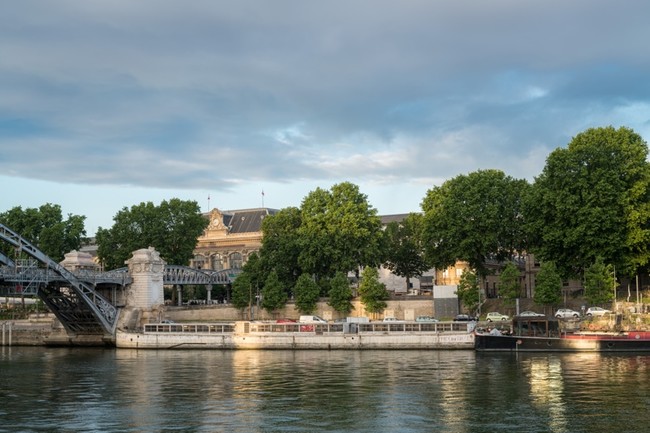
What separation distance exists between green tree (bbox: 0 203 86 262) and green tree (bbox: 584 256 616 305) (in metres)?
76.9

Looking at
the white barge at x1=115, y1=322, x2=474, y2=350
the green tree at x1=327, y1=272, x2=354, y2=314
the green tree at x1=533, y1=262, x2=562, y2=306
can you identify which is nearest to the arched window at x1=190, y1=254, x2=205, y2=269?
the green tree at x1=327, y1=272, x2=354, y2=314

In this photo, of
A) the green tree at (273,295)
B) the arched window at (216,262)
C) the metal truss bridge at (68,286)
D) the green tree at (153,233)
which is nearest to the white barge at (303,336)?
the metal truss bridge at (68,286)

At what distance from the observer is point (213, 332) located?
90.2 metres

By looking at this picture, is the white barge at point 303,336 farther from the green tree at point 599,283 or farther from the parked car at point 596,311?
the green tree at point 599,283

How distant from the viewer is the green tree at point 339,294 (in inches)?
4370

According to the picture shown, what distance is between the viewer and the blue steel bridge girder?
9288cm

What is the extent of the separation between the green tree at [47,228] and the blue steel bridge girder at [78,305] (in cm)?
3255

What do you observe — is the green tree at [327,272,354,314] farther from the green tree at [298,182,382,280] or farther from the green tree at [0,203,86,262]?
the green tree at [0,203,86,262]

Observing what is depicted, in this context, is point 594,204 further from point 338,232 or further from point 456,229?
point 338,232

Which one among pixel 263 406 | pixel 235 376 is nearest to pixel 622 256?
pixel 235 376

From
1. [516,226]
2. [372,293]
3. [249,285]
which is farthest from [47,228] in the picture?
[516,226]

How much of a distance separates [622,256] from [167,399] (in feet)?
207

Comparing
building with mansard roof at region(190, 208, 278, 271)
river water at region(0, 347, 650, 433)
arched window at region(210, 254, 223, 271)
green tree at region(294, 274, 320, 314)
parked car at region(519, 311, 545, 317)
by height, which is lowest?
river water at region(0, 347, 650, 433)

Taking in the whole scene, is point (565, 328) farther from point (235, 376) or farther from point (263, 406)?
point (263, 406)
